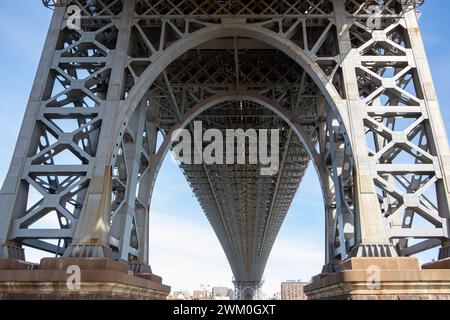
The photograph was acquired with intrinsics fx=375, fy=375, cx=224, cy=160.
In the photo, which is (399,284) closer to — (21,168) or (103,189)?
(103,189)

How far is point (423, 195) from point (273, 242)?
74314 millimetres

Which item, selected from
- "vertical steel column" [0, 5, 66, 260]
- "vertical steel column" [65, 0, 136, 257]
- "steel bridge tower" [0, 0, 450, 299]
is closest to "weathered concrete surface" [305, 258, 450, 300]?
"steel bridge tower" [0, 0, 450, 299]

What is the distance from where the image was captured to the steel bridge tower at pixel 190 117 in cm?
1001

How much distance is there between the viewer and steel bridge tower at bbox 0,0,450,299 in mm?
10008

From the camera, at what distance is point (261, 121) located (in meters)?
28.2

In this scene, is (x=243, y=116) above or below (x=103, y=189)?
above

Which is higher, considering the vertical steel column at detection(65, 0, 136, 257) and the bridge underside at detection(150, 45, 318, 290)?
the bridge underside at detection(150, 45, 318, 290)

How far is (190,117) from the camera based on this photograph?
1886 centimetres

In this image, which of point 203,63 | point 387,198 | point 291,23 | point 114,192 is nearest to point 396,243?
point 387,198

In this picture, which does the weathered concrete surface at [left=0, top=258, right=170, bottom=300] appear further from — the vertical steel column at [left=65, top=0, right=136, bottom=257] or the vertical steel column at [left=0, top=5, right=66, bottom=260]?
the vertical steel column at [left=0, top=5, right=66, bottom=260]

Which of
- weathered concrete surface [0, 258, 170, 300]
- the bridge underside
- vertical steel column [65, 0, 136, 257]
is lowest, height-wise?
weathered concrete surface [0, 258, 170, 300]

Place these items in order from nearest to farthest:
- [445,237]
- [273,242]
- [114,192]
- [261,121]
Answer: [445,237] < [114,192] < [261,121] < [273,242]

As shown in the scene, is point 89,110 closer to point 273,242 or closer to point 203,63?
point 203,63

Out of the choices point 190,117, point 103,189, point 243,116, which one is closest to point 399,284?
point 103,189
